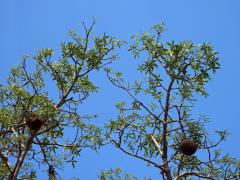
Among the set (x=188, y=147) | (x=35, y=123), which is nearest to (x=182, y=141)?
(x=188, y=147)

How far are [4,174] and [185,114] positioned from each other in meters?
5.46

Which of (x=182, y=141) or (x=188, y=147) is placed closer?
(x=188, y=147)

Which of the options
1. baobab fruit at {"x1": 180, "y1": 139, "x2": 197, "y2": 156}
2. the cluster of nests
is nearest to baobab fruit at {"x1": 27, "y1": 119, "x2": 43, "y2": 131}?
the cluster of nests

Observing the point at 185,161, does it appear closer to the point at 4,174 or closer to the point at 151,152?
the point at 151,152

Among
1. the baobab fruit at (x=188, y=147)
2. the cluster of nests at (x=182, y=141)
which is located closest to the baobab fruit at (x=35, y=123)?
the cluster of nests at (x=182, y=141)

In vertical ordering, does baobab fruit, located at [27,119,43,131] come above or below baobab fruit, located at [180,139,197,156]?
above

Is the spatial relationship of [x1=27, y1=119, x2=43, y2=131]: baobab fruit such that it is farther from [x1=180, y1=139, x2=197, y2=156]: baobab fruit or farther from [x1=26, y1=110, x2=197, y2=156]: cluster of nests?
[x1=180, y1=139, x2=197, y2=156]: baobab fruit

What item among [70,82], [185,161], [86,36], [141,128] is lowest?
[185,161]

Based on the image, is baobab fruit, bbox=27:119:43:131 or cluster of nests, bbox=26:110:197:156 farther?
baobab fruit, bbox=27:119:43:131

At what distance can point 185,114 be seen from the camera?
340 inches

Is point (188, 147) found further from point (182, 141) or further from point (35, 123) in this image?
point (35, 123)

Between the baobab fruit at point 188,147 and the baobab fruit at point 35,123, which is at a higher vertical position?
the baobab fruit at point 35,123

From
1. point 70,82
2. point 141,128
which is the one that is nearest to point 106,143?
point 141,128

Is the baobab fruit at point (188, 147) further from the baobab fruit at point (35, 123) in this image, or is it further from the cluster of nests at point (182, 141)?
the baobab fruit at point (35, 123)
